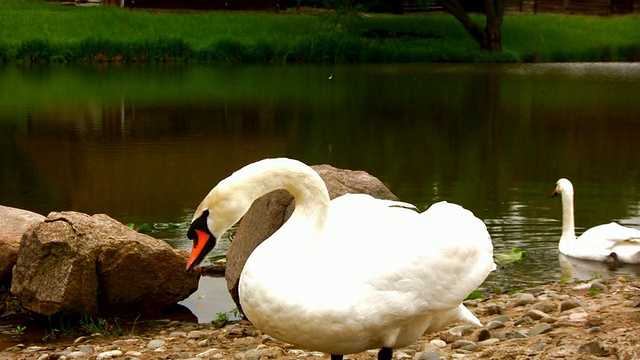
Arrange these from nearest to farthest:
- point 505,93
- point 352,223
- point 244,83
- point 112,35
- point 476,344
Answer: point 352,223 → point 476,344 → point 505,93 → point 244,83 → point 112,35

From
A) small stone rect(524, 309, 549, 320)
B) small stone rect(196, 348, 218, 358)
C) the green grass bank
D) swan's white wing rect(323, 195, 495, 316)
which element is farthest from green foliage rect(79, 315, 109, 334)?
the green grass bank

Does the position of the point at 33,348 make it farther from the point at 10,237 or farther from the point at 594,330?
the point at 594,330

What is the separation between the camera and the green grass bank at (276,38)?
39188 millimetres

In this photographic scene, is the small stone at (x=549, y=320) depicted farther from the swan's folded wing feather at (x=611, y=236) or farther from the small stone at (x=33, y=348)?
the small stone at (x=33, y=348)

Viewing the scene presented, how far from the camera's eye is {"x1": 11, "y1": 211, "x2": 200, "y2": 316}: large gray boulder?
788 cm

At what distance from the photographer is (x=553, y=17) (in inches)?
2029

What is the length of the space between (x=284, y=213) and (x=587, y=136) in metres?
14.8

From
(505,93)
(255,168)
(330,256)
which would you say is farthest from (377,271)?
(505,93)

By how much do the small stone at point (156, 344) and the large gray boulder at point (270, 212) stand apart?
917 millimetres

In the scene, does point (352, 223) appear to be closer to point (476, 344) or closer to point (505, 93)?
point (476, 344)

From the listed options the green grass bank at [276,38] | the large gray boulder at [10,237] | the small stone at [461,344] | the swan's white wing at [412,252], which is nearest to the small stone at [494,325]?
the small stone at [461,344]

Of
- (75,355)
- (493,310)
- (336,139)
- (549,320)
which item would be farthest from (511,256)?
(336,139)

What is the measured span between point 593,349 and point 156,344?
321 cm

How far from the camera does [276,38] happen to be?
42562mm
